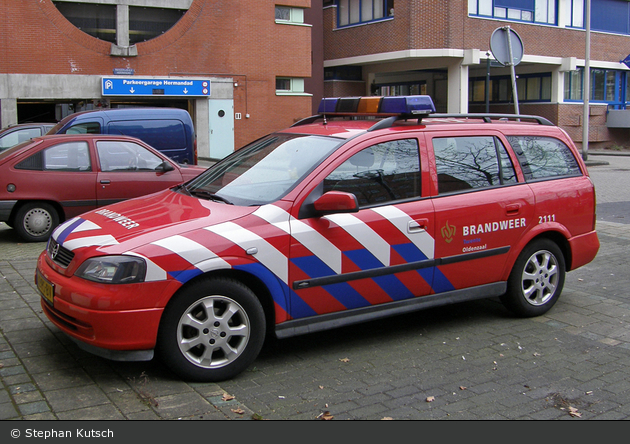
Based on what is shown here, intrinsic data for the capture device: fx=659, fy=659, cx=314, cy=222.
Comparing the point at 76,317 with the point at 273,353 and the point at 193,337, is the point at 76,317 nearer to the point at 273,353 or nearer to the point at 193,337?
the point at 193,337

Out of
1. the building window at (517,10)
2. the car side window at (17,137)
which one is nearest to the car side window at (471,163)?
the car side window at (17,137)

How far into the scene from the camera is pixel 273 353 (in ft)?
16.0

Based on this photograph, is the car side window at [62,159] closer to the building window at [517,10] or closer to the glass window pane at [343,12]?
the building window at [517,10]

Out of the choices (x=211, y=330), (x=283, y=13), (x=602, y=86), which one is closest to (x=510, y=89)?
(x=602, y=86)

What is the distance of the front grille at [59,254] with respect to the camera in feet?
14.1

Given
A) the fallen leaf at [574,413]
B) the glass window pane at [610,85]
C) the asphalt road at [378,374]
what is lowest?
the fallen leaf at [574,413]

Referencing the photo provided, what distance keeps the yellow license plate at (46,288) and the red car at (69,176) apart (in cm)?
491

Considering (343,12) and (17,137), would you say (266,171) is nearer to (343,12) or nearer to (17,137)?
(17,137)

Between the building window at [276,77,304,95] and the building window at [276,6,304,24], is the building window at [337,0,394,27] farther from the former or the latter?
the building window at [276,77,304,95]

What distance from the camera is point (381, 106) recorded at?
5.45 meters

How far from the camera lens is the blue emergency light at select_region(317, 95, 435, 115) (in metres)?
5.24

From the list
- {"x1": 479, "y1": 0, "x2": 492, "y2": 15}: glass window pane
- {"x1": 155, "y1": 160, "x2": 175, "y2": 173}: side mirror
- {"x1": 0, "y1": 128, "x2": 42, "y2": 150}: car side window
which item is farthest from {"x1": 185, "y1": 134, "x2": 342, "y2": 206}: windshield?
{"x1": 479, "y1": 0, "x2": 492, "y2": 15}: glass window pane

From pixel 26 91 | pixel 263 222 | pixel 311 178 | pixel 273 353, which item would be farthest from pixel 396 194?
pixel 26 91

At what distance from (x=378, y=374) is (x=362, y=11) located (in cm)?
3289
